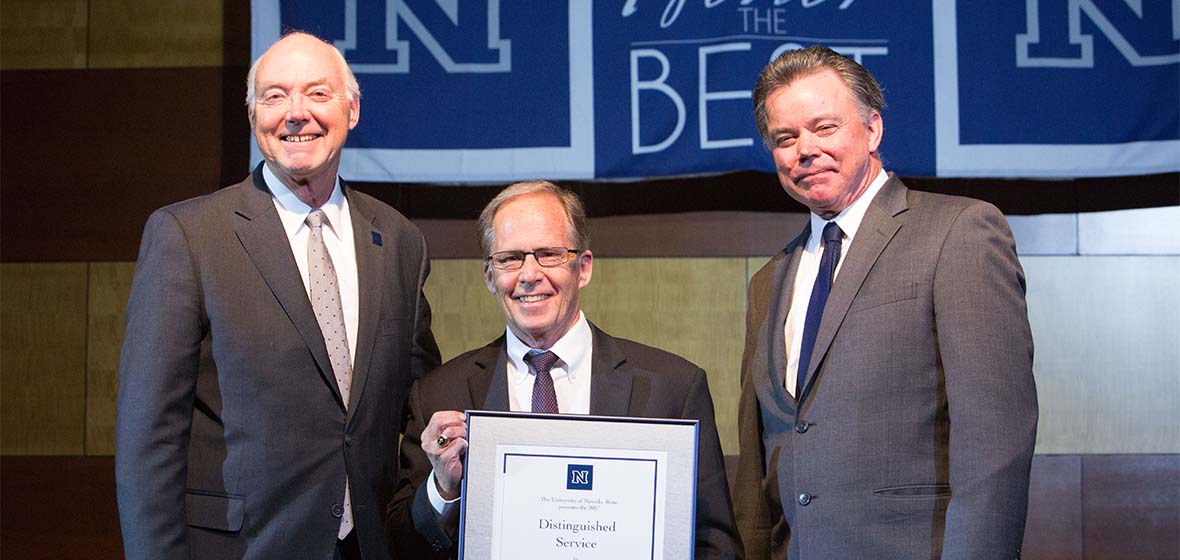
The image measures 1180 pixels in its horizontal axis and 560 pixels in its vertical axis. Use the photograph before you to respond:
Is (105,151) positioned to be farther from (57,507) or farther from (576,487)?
(576,487)

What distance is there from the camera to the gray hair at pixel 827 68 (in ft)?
6.34

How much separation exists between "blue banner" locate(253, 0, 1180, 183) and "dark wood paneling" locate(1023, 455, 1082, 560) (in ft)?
3.06

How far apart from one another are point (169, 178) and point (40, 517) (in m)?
1.21

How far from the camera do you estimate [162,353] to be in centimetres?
188

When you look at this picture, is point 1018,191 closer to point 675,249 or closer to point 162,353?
point 675,249

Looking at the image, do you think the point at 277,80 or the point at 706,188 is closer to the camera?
the point at 277,80

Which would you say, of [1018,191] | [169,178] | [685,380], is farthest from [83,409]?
[1018,191]

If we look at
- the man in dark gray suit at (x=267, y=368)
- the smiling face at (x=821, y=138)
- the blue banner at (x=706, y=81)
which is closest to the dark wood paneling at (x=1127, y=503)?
the blue banner at (x=706, y=81)

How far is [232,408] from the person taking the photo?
194cm

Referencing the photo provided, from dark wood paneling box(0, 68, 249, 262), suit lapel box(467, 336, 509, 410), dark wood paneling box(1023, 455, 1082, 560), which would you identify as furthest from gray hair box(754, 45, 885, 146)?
dark wood paneling box(0, 68, 249, 262)

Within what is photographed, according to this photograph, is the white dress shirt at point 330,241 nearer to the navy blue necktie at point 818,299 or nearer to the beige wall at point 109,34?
the navy blue necktie at point 818,299

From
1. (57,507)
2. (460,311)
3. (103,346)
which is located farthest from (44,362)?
(460,311)

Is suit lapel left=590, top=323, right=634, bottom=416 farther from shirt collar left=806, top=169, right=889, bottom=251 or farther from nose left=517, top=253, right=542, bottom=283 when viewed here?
shirt collar left=806, top=169, right=889, bottom=251

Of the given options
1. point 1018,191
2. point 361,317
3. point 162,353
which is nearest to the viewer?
point 162,353
